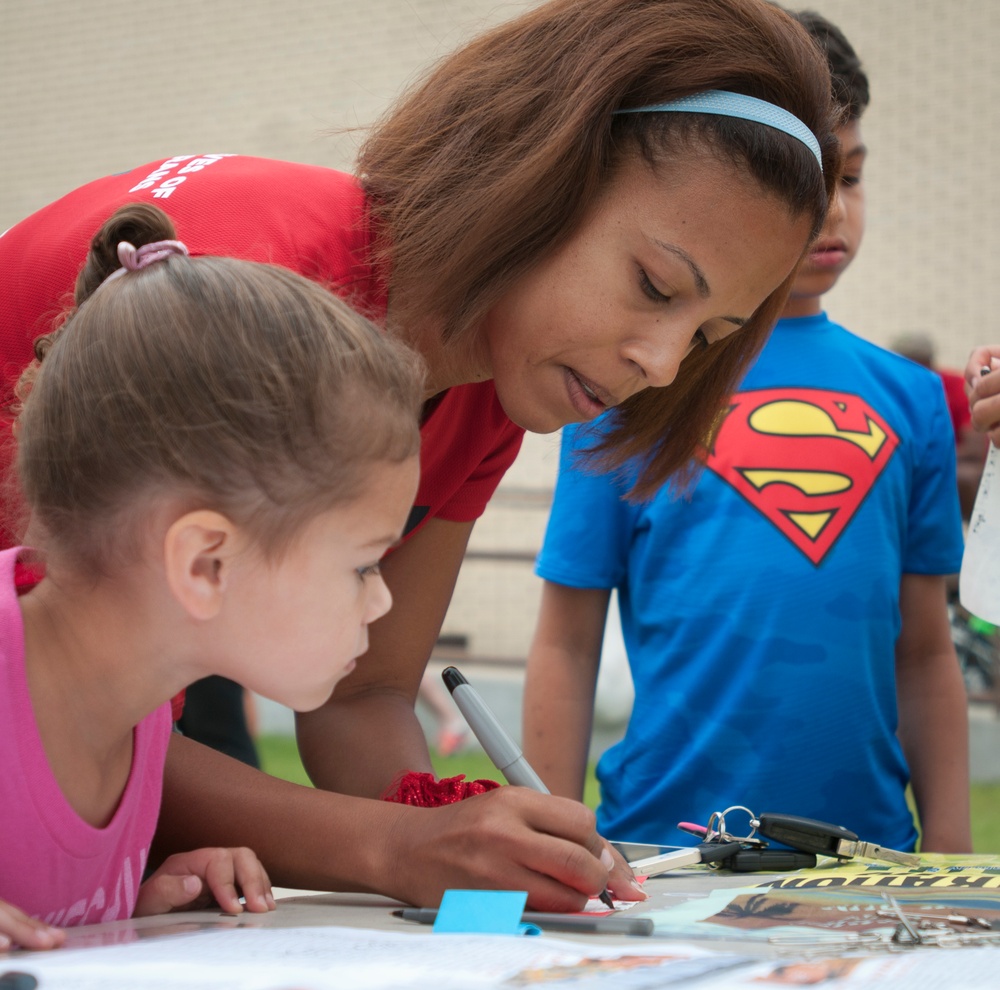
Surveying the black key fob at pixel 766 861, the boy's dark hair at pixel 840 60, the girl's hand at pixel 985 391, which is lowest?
the black key fob at pixel 766 861

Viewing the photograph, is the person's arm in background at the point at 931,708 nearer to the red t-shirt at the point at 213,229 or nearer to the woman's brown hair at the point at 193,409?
the red t-shirt at the point at 213,229

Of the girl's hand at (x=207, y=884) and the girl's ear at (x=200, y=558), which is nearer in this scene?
the girl's ear at (x=200, y=558)

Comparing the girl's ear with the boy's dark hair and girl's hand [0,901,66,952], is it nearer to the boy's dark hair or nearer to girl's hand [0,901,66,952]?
girl's hand [0,901,66,952]

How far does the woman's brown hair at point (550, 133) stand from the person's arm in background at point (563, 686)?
661 mm

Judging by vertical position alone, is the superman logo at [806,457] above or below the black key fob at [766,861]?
above

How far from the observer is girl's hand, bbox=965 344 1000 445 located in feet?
5.02

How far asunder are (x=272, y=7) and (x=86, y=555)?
760cm

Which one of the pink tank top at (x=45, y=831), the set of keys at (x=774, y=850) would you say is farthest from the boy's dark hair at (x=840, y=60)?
the pink tank top at (x=45, y=831)

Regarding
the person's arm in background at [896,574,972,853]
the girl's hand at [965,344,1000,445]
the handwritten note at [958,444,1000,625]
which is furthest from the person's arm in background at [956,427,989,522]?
the handwritten note at [958,444,1000,625]

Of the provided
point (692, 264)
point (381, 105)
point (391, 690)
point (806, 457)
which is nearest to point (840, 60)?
point (806, 457)

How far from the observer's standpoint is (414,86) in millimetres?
1357

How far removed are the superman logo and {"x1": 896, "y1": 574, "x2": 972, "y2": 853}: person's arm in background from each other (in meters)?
0.19

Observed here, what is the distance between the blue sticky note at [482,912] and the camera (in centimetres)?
86

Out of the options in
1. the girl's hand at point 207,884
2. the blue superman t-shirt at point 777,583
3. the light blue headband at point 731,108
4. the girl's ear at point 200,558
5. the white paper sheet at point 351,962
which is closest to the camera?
the white paper sheet at point 351,962
